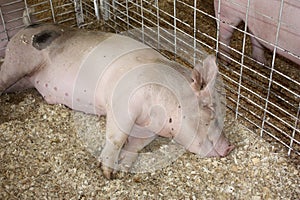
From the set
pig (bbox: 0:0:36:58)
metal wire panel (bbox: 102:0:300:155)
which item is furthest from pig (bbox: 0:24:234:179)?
pig (bbox: 0:0:36:58)

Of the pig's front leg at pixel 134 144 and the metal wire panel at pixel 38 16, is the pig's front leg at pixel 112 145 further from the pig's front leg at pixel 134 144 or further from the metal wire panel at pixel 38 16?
the metal wire panel at pixel 38 16

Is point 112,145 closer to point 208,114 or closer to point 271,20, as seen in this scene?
point 208,114

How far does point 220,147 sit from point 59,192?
2.47ft

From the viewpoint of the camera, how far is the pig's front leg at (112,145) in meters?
2.10

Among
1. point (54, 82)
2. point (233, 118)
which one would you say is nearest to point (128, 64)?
point (54, 82)

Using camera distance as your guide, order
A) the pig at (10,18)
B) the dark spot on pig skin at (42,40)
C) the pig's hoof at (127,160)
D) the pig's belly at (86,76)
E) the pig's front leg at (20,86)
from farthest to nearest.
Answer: the pig at (10,18), the pig's front leg at (20,86), the dark spot on pig skin at (42,40), the pig's belly at (86,76), the pig's hoof at (127,160)

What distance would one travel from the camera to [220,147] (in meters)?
2.20

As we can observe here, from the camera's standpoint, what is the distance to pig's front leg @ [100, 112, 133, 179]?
6.89 feet

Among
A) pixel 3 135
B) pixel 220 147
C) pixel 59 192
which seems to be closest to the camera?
pixel 59 192

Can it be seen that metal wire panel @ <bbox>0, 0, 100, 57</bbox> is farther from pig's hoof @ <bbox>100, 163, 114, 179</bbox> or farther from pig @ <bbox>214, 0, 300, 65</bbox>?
pig's hoof @ <bbox>100, 163, 114, 179</bbox>

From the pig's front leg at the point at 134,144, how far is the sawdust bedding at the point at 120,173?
0.08 meters

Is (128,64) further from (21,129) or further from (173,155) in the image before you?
(21,129)

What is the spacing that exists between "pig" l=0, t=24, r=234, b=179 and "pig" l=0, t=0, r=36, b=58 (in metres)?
0.37

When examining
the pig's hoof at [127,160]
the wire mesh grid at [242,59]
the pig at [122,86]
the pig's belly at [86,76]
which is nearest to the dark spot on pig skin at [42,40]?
the pig at [122,86]
